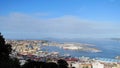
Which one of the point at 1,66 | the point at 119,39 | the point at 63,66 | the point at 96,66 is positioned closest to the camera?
the point at 1,66

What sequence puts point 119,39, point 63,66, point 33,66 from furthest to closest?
point 119,39, point 63,66, point 33,66

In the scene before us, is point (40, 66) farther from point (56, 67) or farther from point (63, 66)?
point (63, 66)

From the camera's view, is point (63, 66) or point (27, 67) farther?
point (63, 66)

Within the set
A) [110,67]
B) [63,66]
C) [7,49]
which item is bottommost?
[110,67]

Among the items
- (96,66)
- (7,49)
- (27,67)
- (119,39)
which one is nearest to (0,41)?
(7,49)

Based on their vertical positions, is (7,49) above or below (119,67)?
above

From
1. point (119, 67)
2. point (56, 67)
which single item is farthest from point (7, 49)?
point (119, 67)

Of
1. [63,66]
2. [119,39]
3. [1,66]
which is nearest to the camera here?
[1,66]

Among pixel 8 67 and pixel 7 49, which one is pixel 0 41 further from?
pixel 8 67

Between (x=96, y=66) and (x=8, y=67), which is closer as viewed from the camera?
(x=8, y=67)
